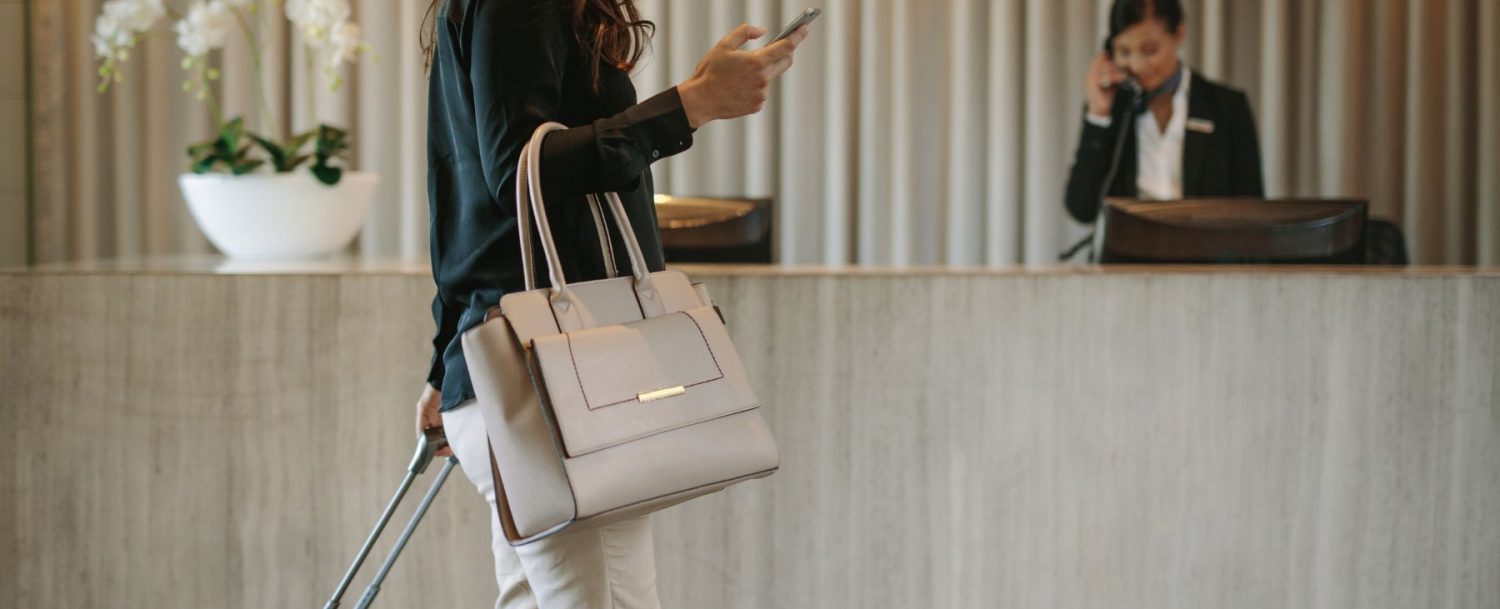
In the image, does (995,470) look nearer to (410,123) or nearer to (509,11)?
(509,11)

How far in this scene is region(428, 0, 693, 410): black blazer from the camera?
3.14 feet

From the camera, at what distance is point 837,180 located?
12.0ft

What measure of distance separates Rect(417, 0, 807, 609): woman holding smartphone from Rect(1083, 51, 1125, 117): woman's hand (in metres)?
2.70

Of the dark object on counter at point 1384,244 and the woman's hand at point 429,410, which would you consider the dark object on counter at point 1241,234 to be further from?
the woman's hand at point 429,410

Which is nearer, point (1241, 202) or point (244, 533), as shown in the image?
point (244, 533)

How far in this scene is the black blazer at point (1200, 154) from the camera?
3570mm

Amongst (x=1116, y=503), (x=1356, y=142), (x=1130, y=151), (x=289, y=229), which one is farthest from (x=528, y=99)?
(x=1356, y=142)

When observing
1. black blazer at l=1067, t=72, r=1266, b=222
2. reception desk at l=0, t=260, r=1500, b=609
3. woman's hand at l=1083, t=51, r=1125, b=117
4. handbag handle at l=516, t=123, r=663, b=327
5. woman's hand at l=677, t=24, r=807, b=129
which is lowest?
reception desk at l=0, t=260, r=1500, b=609

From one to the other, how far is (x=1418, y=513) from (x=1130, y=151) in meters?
2.02

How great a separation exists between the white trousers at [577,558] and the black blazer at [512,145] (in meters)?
0.04

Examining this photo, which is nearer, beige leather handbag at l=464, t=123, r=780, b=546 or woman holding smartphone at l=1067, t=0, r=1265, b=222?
beige leather handbag at l=464, t=123, r=780, b=546

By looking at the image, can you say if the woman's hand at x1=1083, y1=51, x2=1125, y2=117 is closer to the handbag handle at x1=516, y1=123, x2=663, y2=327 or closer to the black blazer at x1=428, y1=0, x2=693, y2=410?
the black blazer at x1=428, y1=0, x2=693, y2=410

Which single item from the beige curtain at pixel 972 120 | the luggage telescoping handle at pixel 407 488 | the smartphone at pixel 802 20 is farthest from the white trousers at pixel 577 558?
the beige curtain at pixel 972 120

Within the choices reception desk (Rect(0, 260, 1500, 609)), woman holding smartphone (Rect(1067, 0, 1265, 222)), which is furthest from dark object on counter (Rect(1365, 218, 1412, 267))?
reception desk (Rect(0, 260, 1500, 609))
